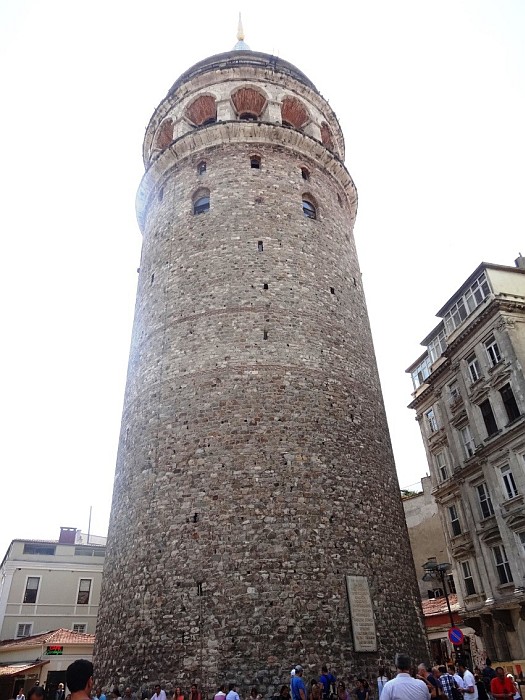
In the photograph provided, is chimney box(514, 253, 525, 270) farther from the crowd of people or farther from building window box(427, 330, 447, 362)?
the crowd of people

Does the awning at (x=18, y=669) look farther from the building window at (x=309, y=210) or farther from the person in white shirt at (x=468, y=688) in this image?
the building window at (x=309, y=210)

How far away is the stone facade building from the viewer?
16.6m

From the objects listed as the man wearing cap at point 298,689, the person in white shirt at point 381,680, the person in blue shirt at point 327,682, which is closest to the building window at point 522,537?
the person in white shirt at point 381,680

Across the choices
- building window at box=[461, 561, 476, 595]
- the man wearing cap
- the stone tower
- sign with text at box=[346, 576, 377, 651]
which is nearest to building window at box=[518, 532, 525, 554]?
building window at box=[461, 561, 476, 595]

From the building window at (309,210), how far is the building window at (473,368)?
7960mm

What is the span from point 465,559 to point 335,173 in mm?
14050

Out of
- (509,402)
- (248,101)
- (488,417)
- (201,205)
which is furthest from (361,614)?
(248,101)

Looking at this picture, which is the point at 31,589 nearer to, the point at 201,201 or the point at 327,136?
the point at 201,201

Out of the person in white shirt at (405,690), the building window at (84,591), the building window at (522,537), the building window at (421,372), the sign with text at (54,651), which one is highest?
the building window at (421,372)

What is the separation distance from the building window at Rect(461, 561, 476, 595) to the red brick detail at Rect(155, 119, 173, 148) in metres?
18.3

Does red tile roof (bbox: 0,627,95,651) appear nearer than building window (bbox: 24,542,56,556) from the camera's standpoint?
Yes

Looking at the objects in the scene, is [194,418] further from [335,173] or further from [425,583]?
[425,583]

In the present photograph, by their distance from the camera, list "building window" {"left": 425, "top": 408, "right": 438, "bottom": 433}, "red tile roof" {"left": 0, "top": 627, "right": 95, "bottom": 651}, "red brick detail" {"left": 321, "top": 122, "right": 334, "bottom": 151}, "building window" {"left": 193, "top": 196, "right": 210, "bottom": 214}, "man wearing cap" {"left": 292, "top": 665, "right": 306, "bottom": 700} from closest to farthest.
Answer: "man wearing cap" {"left": 292, "top": 665, "right": 306, "bottom": 700}
"building window" {"left": 193, "top": 196, "right": 210, "bottom": 214}
"red brick detail" {"left": 321, "top": 122, "right": 334, "bottom": 151}
"red tile roof" {"left": 0, "top": 627, "right": 95, "bottom": 651}
"building window" {"left": 425, "top": 408, "right": 438, "bottom": 433}

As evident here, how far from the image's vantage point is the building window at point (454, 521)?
20.0 m
